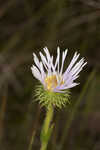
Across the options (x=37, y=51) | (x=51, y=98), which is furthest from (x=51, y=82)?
(x=37, y=51)

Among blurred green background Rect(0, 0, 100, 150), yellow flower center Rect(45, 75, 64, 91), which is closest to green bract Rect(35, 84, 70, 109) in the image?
yellow flower center Rect(45, 75, 64, 91)

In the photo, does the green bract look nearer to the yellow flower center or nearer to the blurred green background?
the yellow flower center

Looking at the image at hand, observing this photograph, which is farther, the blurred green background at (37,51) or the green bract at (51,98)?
the blurred green background at (37,51)

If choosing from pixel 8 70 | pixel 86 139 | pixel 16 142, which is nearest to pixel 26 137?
pixel 16 142

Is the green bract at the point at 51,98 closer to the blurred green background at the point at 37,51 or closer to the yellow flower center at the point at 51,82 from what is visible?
the yellow flower center at the point at 51,82

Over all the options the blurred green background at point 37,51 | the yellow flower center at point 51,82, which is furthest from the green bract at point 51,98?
the blurred green background at point 37,51

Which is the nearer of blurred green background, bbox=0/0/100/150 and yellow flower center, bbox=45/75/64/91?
yellow flower center, bbox=45/75/64/91

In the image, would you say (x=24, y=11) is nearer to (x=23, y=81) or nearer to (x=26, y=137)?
(x=23, y=81)

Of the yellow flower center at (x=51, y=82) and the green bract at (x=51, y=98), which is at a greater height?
the yellow flower center at (x=51, y=82)
